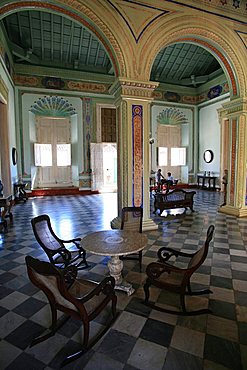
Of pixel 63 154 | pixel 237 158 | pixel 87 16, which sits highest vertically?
pixel 87 16

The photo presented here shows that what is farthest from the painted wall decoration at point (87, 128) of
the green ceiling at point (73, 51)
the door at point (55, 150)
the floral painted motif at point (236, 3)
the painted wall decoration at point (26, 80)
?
the floral painted motif at point (236, 3)

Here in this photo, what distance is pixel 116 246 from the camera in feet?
9.25

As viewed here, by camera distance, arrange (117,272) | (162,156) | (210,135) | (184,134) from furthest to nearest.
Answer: (184,134), (162,156), (210,135), (117,272)

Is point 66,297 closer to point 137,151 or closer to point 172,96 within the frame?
point 137,151

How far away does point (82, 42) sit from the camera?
10.2 meters

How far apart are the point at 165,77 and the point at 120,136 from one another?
986cm

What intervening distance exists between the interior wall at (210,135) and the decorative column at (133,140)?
337 inches

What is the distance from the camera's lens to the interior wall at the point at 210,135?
12.7m

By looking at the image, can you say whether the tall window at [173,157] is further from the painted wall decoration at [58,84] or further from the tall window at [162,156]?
the painted wall decoration at [58,84]

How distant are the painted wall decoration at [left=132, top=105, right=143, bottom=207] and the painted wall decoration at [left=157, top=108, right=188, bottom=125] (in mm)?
8942

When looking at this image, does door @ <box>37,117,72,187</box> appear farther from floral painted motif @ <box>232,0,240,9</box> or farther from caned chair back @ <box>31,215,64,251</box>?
caned chair back @ <box>31,215,64,251</box>

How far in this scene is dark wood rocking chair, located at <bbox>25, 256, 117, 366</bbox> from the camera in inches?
73.2

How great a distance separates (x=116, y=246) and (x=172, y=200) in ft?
15.4

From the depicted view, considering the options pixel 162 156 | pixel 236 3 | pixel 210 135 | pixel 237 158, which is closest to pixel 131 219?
pixel 237 158
